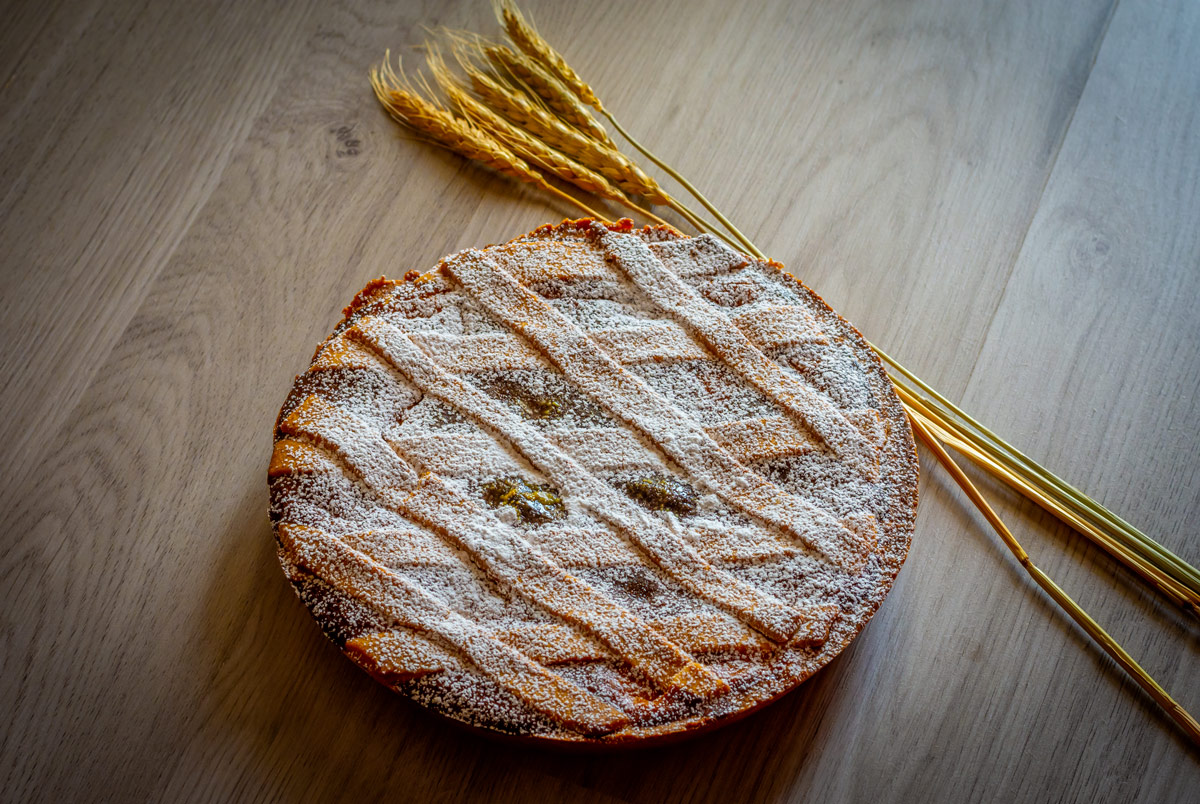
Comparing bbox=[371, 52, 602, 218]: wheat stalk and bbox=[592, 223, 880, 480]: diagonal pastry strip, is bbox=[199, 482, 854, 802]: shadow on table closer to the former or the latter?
bbox=[592, 223, 880, 480]: diagonal pastry strip

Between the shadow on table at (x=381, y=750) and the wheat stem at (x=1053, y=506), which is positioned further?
the wheat stem at (x=1053, y=506)

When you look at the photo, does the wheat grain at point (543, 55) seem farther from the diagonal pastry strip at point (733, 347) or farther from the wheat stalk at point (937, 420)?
the diagonal pastry strip at point (733, 347)

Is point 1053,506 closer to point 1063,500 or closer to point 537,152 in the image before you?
point 1063,500

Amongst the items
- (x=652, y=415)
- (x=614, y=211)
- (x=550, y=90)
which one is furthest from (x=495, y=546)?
(x=550, y=90)

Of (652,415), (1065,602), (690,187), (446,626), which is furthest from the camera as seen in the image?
(690,187)

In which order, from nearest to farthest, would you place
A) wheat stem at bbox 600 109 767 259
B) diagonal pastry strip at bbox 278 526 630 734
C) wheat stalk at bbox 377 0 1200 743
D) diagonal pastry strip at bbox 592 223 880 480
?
1. diagonal pastry strip at bbox 278 526 630 734
2. diagonal pastry strip at bbox 592 223 880 480
3. wheat stalk at bbox 377 0 1200 743
4. wheat stem at bbox 600 109 767 259

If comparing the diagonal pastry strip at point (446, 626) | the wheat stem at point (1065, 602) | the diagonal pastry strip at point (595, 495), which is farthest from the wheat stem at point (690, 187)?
the diagonal pastry strip at point (446, 626)

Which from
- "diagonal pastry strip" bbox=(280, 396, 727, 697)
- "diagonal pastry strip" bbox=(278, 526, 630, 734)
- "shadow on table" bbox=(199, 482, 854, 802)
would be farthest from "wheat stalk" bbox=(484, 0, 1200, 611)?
"diagonal pastry strip" bbox=(278, 526, 630, 734)
